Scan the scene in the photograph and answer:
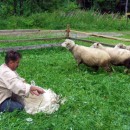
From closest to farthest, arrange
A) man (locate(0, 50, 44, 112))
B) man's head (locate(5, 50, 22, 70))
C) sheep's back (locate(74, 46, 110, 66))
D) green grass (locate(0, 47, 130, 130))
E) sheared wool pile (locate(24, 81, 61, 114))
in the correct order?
green grass (locate(0, 47, 130, 130))
man (locate(0, 50, 44, 112))
man's head (locate(5, 50, 22, 70))
sheared wool pile (locate(24, 81, 61, 114))
sheep's back (locate(74, 46, 110, 66))

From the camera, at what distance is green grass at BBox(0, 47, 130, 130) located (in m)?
6.29

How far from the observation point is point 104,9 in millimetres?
35719

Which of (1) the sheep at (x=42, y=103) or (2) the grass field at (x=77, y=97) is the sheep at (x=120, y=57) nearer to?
(2) the grass field at (x=77, y=97)

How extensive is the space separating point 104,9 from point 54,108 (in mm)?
29616

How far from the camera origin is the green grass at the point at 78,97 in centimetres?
629

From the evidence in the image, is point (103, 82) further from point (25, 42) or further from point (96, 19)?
point (96, 19)

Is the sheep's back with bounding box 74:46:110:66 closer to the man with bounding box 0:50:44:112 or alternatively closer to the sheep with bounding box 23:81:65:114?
the sheep with bounding box 23:81:65:114

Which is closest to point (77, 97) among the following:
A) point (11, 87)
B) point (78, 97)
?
point (78, 97)

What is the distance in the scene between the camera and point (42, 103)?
709 centimetres

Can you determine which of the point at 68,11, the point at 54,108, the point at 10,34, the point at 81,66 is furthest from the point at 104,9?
the point at 54,108

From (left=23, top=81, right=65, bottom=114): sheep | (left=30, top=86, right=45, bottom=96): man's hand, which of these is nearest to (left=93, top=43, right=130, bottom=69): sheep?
(left=23, top=81, right=65, bottom=114): sheep

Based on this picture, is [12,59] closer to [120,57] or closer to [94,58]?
[94,58]

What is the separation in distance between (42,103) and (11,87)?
29.1 inches

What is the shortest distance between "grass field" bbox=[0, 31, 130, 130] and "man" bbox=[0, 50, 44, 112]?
205 millimetres
